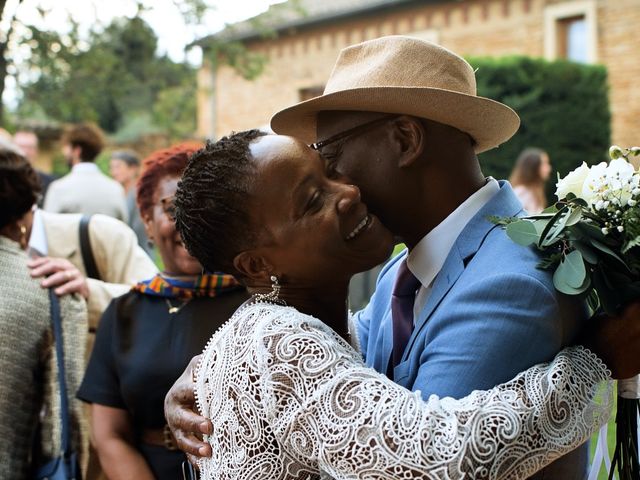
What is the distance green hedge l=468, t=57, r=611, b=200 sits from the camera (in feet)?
58.0

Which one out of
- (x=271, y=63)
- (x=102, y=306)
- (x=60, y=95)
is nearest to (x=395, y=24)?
(x=271, y=63)

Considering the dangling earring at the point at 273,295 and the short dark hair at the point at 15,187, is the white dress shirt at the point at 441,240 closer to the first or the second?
the dangling earring at the point at 273,295

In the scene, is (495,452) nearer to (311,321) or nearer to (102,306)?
(311,321)

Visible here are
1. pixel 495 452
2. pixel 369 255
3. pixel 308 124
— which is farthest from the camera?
pixel 308 124

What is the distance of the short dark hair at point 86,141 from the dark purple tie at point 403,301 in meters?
5.55

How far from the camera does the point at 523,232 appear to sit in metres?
2.31

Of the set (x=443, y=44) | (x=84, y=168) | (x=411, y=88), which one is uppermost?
(x=411, y=88)

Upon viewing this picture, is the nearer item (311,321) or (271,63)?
(311,321)

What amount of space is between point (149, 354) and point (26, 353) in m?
0.53

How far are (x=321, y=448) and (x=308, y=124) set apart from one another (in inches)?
50.7

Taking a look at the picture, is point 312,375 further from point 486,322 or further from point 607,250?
point 607,250

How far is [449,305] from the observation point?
7.37ft

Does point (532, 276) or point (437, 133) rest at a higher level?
point (437, 133)

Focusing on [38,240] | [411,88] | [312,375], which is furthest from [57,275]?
[312,375]
